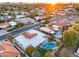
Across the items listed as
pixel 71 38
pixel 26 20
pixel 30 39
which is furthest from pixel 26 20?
pixel 71 38

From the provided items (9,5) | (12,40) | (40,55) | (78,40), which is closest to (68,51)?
(78,40)

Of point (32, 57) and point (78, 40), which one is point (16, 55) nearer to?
point (32, 57)

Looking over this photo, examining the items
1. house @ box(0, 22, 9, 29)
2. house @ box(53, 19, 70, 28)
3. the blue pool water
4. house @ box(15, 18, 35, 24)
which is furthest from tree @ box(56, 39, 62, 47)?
house @ box(0, 22, 9, 29)

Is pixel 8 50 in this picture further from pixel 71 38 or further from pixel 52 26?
pixel 71 38

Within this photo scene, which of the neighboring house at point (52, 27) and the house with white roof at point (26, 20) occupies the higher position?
the house with white roof at point (26, 20)

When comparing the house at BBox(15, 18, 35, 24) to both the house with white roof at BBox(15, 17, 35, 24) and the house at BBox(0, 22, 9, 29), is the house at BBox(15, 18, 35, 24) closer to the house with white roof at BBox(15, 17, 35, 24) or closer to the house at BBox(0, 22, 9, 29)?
the house with white roof at BBox(15, 17, 35, 24)

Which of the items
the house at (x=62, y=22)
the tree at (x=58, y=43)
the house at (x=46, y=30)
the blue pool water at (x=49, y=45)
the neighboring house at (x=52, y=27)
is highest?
the house at (x=62, y=22)

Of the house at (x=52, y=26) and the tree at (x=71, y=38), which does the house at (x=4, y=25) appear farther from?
the tree at (x=71, y=38)

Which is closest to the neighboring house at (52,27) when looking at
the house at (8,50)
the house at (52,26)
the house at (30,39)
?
the house at (52,26)
